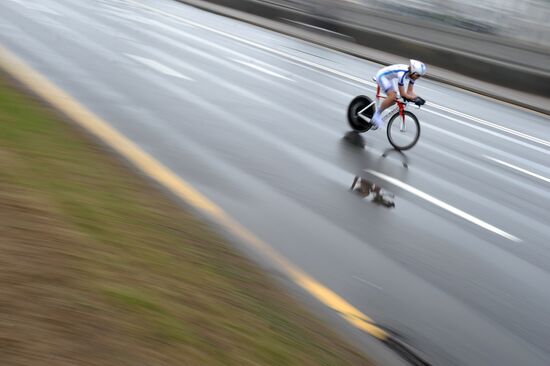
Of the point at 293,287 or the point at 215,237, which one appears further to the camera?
the point at 215,237

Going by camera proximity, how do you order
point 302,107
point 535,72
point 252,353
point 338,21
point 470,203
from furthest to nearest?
1. point 338,21
2. point 535,72
3. point 302,107
4. point 470,203
5. point 252,353

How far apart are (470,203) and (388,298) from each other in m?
3.81

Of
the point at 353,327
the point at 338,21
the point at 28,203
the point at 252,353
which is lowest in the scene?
the point at 252,353

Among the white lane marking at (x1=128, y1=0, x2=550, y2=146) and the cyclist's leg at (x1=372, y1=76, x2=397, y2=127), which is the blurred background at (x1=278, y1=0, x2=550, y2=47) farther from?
the cyclist's leg at (x1=372, y1=76, x2=397, y2=127)

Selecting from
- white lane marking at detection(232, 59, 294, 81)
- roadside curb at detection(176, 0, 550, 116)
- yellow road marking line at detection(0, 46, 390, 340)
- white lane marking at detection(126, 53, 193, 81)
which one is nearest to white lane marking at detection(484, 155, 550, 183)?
white lane marking at detection(232, 59, 294, 81)

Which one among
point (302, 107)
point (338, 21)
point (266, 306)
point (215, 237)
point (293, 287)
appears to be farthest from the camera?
point (338, 21)

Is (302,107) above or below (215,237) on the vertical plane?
above

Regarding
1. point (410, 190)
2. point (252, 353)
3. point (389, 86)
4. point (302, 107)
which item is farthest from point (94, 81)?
point (252, 353)

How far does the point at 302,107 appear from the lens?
42.8 ft

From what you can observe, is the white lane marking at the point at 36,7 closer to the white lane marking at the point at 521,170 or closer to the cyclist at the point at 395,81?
the cyclist at the point at 395,81

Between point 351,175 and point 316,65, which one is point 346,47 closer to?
point 316,65

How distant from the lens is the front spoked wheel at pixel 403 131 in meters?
11.1

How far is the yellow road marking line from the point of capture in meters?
5.04

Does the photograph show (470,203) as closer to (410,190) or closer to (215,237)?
(410,190)
